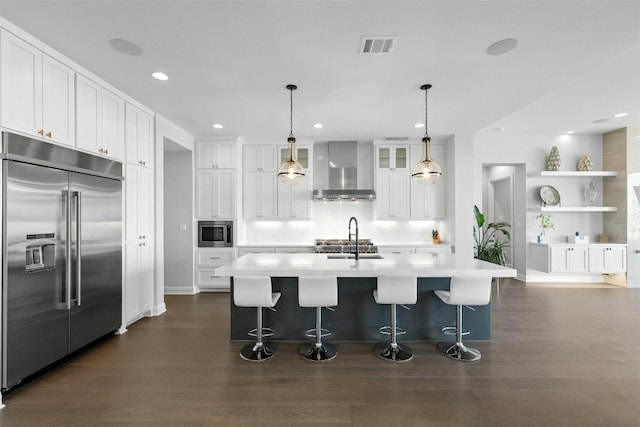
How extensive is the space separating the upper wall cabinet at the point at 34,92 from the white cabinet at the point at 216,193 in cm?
282

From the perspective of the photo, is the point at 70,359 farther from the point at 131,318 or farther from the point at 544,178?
the point at 544,178

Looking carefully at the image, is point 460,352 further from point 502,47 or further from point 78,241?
point 78,241

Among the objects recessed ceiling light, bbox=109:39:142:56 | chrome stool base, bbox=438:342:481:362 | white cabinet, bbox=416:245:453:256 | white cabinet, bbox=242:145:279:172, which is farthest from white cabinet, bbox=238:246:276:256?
recessed ceiling light, bbox=109:39:142:56

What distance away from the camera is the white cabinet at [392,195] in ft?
20.0

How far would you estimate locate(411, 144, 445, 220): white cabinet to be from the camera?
6078 mm

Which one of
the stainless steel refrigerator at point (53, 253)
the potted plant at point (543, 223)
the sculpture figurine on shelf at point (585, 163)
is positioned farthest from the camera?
the potted plant at point (543, 223)

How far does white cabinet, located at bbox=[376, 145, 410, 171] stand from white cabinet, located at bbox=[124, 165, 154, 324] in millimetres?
4035

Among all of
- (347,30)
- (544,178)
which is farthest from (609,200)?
(347,30)

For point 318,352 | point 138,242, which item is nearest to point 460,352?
point 318,352

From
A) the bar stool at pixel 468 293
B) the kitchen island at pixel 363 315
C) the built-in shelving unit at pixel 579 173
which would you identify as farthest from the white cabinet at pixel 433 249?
the bar stool at pixel 468 293

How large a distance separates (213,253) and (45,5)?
13.7 ft

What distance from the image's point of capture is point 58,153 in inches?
110

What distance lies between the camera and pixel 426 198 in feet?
20.0

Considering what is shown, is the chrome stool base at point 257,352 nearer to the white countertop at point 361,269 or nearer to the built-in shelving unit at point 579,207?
the white countertop at point 361,269
